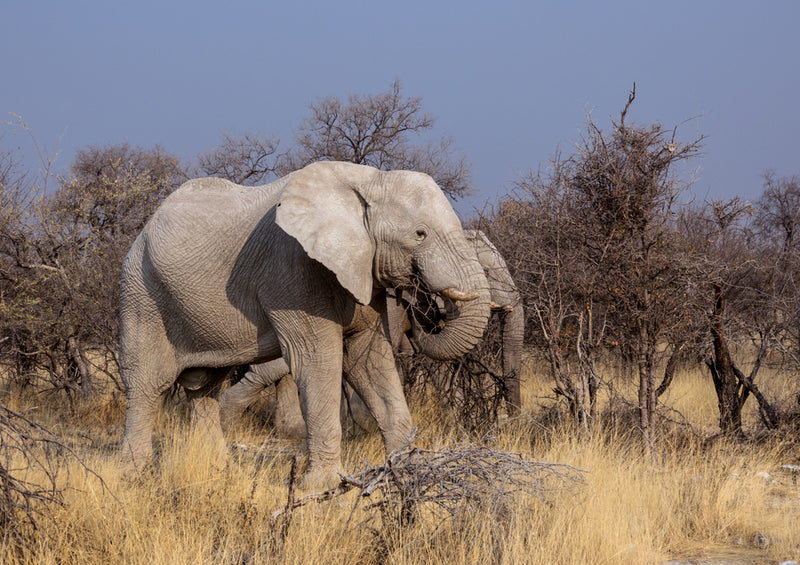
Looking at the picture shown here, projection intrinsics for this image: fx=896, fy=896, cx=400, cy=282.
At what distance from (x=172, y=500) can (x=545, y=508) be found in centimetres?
211

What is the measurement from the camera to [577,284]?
6852 millimetres

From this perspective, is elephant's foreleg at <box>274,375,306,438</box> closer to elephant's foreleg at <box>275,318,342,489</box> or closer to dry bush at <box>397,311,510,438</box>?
dry bush at <box>397,311,510,438</box>

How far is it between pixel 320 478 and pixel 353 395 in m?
3.23

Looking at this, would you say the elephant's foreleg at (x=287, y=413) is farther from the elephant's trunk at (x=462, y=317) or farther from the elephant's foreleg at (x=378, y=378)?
the elephant's trunk at (x=462, y=317)

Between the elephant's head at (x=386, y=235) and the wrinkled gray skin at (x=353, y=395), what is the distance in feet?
5.73

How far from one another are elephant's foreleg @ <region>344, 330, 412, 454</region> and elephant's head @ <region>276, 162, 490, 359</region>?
2.29ft

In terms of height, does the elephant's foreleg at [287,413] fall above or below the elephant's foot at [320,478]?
above

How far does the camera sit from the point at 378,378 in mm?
6645

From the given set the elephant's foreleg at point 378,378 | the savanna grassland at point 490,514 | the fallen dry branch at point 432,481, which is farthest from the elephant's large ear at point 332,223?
the fallen dry branch at point 432,481

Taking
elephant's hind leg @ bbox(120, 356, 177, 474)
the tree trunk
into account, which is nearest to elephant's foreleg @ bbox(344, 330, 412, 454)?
elephant's hind leg @ bbox(120, 356, 177, 474)

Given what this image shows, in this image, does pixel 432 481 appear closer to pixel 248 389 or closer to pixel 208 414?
pixel 208 414

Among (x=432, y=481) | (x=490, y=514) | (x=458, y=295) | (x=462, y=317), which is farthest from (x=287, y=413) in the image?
(x=490, y=514)

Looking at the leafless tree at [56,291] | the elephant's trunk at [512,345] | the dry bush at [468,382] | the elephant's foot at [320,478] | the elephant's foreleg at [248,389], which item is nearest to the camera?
the elephant's foot at [320,478]

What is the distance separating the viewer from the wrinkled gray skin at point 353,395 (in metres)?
7.83
